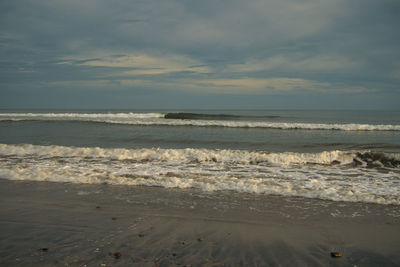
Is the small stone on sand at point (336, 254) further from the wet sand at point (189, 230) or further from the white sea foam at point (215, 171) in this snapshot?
the white sea foam at point (215, 171)

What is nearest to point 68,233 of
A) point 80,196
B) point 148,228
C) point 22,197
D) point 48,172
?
point 148,228

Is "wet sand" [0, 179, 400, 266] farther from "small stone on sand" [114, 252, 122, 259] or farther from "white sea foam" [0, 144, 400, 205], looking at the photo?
"white sea foam" [0, 144, 400, 205]

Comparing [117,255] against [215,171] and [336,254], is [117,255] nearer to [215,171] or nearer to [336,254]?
[336,254]

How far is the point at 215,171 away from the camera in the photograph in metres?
7.18

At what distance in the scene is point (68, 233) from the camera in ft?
11.1

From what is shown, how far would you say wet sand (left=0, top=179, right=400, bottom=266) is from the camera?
285 cm

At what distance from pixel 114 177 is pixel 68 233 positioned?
297cm

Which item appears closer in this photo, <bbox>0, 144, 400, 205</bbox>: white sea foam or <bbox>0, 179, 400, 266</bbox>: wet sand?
<bbox>0, 179, 400, 266</bbox>: wet sand

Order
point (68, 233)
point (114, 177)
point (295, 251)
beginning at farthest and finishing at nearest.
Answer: point (114, 177) → point (68, 233) → point (295, 251)

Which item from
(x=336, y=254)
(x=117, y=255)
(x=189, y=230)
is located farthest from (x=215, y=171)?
(x=117, y=255)

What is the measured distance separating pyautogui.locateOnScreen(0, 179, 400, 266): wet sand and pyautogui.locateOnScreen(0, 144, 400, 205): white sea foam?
65 centimetres

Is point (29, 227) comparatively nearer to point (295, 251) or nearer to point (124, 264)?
point (124, 264)

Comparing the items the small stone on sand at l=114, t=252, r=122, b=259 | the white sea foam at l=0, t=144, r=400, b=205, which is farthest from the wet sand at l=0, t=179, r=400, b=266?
the white sea foam at l=0, t=144, r=400, b=205

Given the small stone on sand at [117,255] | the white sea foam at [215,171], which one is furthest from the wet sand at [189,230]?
the white sea foam at [215,171]
